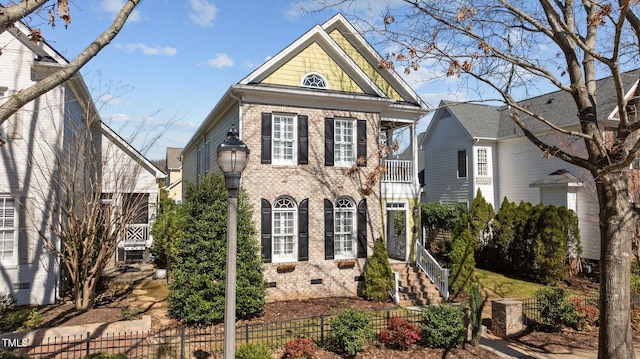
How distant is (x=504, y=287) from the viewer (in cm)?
1645

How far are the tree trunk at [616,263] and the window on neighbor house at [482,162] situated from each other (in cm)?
1698

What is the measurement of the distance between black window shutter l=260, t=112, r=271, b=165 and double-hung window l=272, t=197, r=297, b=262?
4.74ft

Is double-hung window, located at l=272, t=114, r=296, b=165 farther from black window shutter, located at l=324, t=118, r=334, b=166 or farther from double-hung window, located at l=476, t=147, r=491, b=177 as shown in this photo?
double-hung window, located at l=476, t=147, r=491, b=177

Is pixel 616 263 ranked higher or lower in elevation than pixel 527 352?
higher

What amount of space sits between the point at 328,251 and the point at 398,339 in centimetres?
537

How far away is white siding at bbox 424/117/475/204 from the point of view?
24875mm

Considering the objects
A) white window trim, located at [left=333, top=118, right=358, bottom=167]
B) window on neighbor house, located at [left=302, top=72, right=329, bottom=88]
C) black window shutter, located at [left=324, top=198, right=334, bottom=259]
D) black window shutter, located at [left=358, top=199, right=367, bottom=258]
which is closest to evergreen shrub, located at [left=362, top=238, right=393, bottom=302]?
black window shutter, located at [left=358, top=199, right=367, bottom=258]

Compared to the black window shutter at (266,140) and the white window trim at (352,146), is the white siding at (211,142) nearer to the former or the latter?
the black window shutter at (266,140)

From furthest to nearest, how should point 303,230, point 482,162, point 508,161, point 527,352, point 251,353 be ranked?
point 482,162 → point 508,161 → point 303,230 → point 527,352 → point 251,353

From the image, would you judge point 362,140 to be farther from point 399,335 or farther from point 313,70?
point 399,335

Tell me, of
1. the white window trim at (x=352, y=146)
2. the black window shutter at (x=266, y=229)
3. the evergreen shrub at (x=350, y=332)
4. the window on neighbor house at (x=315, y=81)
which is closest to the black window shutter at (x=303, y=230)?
the black window shutter at (x=266, y=229)

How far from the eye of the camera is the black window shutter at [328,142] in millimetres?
14461

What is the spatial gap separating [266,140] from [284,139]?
70 cm

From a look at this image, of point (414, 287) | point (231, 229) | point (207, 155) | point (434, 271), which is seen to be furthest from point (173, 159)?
point (231, 229)
